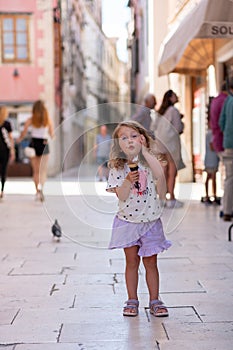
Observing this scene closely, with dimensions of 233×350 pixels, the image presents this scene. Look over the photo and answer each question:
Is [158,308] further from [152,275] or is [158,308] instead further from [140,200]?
[140,200]

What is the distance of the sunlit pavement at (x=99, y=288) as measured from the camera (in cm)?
393

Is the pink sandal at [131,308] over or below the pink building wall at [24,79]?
below

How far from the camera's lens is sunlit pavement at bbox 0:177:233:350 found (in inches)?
155

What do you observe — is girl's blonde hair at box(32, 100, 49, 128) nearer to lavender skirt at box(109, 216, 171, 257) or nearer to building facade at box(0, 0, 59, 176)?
lavender skirt at box(109, 216, 171, 257)

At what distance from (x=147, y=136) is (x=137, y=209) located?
1.44 feet

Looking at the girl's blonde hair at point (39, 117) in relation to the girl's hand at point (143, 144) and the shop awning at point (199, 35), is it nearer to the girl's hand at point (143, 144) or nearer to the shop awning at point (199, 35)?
the shop awning at point (199, 35)

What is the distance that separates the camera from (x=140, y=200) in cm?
437

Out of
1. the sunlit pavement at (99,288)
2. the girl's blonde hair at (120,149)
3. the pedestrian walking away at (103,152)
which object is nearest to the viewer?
the sunlit pavement at (99,288)

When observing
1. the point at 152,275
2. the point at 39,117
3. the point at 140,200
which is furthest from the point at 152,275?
the point at 39,117

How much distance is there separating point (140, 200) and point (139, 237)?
0.22 m

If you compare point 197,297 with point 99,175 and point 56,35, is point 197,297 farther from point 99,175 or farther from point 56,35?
point 56,35

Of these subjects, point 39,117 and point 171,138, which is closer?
point 171,138

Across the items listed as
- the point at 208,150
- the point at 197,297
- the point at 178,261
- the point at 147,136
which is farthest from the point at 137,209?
the point at 208,150

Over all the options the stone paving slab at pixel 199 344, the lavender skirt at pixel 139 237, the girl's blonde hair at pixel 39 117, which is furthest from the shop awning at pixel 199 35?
the stone paving slab at pixel 199 344
